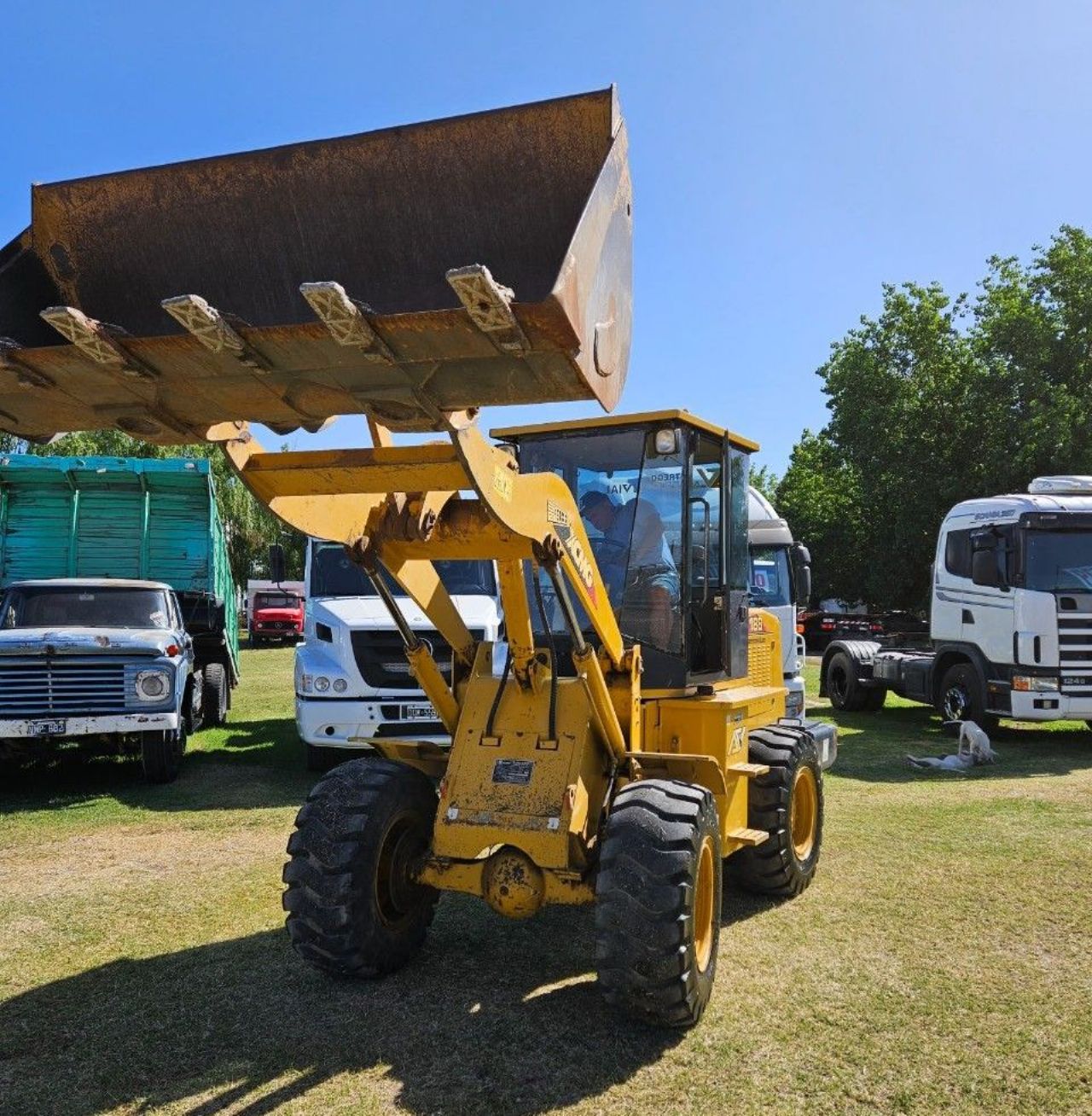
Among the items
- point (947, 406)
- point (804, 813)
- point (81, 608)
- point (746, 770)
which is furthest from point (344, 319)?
point (947, 406)

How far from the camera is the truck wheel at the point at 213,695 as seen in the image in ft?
44.1

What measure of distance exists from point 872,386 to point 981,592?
2150 cm

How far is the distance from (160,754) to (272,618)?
26684mm

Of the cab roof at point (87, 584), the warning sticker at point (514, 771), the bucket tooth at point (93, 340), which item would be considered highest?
the bucket tooth at point (93, 340)

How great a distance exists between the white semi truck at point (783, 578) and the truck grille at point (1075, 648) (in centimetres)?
281

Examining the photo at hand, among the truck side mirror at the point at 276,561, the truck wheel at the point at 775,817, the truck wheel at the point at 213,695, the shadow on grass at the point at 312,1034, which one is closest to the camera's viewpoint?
the shadow on grass at the point at 312,1034

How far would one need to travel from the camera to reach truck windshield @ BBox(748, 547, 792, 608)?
13.1 m

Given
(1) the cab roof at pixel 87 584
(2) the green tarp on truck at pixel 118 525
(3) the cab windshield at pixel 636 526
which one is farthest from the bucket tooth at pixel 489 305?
(2) the green tarp on truck at pixel 118 525

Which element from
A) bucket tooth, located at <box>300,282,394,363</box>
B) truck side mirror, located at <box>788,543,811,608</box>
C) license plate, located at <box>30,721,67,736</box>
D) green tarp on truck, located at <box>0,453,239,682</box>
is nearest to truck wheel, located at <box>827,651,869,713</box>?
truck side mirror, located at <box>788,543,811,608</box>

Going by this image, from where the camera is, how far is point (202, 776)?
10.1m

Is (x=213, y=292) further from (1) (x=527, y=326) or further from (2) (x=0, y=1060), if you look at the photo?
(2) (x=0, y=1060)

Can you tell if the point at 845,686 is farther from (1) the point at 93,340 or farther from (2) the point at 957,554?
(1) the point at 93,340

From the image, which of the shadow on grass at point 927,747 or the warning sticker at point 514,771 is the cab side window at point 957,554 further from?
the warning sticker at point 514,771

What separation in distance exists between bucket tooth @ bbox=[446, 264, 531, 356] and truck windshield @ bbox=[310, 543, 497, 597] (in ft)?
24.4
